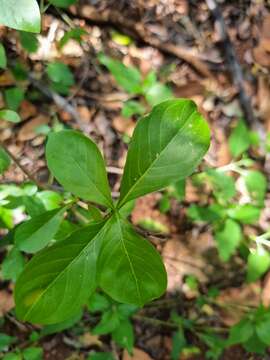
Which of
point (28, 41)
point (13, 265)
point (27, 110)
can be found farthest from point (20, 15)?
point (27, 110)

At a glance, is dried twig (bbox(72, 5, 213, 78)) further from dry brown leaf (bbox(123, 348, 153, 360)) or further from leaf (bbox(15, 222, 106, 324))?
leaf (bbox(15, 222, 106, 324))

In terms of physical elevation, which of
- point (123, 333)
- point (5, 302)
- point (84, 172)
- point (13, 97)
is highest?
point (84, 172)

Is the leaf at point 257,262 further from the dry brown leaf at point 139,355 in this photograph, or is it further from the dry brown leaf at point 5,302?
the dry brown leaf at point 5,302

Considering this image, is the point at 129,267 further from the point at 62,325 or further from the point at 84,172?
the point at 62,325

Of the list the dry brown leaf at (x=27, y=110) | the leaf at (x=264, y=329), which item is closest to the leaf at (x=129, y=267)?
the leaf at (x=264, y=329)

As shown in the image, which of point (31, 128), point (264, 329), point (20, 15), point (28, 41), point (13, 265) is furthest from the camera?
point (31, 128)

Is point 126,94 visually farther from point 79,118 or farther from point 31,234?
point 31,234
